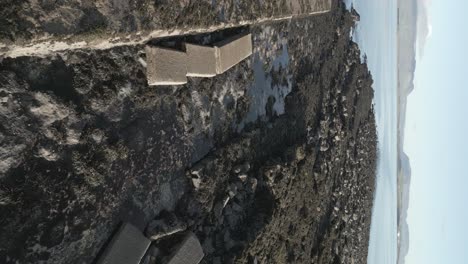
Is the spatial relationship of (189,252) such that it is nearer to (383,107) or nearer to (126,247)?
(126,247)

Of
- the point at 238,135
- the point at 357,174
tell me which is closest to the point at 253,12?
the point at 238,135

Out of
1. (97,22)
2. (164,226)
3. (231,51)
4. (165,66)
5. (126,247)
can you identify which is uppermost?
(97,22)

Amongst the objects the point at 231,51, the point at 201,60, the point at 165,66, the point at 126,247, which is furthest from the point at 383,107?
the point at 126,247

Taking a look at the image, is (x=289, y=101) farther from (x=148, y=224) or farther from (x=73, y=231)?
(x=73, y=231)

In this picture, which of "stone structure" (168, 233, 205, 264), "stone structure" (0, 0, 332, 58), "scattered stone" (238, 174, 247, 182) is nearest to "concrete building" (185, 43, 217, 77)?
"stone structure" (0, 0, 332, 58)

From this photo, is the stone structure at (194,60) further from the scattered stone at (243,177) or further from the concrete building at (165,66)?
the scattered stone at (243,177)

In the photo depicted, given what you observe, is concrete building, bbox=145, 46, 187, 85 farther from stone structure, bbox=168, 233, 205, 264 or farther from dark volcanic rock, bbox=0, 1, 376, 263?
stone structure, bbox=168, 233, 205, 264
